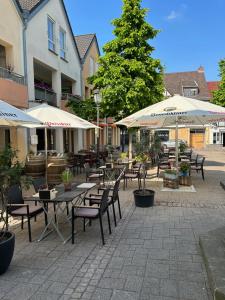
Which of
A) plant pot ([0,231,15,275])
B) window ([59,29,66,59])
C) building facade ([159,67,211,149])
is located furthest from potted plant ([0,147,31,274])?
building facade ([159,67,211,149])

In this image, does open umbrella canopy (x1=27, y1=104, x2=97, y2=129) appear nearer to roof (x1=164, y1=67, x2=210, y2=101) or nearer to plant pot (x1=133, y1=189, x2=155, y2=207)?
plant pot (x1=133, y1=189, x2=155, y2=207)

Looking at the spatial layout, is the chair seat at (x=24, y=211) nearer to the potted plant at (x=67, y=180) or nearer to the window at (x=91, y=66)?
the potted plant at (x=67, y=180)

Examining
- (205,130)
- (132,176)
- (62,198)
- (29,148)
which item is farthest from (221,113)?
(205,130)

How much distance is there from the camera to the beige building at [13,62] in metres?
10.6

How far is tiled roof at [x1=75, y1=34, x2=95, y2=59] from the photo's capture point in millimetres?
20625

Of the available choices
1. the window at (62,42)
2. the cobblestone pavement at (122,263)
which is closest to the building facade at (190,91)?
the window at (62,42)

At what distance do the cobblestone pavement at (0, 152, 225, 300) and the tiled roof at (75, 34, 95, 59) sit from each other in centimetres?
1703

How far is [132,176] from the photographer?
28.7 ft

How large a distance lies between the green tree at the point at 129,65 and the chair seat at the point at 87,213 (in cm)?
794

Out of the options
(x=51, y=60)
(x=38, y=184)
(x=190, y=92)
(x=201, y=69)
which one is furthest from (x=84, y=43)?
(x=201, y=69)

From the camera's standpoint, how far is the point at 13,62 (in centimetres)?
1136

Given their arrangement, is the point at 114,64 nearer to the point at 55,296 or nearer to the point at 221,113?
the point at 221,113

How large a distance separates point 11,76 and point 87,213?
8.23 m

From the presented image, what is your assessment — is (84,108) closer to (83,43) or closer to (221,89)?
(83,43)
